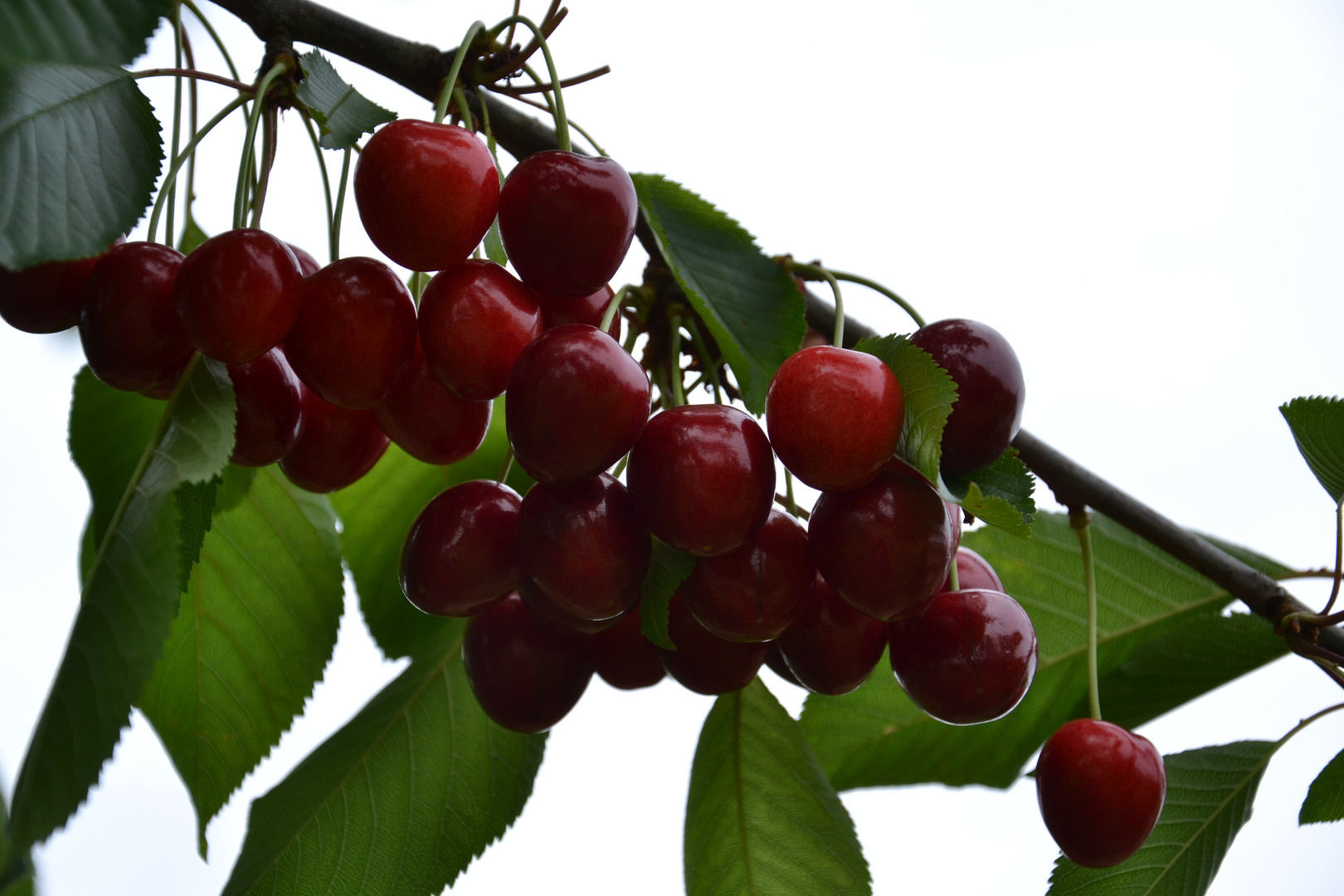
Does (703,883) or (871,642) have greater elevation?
(871,642)

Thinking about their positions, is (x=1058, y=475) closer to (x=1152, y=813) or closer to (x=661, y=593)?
(x=1152, y=813)

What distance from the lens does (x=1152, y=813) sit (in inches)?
24.3

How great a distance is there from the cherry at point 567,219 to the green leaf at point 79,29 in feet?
0.66

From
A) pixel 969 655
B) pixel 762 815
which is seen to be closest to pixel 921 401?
pixel 969 655

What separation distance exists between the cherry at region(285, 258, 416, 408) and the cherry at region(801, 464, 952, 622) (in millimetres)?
234

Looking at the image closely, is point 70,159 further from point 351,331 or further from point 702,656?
point 702,656

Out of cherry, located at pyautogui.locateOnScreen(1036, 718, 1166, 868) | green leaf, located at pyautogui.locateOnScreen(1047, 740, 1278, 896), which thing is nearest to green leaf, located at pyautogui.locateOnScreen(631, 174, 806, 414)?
cherry, located at pyautogui.locateOnScreen(1036, 718, 1166, 868)

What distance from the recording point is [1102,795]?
0.61 metres

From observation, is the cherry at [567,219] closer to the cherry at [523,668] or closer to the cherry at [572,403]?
the cherry at [572,403]

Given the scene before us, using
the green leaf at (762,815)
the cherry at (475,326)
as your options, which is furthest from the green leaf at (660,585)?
the green leaf at (762,815)

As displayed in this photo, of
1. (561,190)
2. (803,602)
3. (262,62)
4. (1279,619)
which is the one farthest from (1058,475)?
(262,62)

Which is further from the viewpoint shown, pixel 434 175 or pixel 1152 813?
pixel 1152 813

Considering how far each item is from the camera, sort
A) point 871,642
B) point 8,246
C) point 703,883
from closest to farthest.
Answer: point 8,246 < point 871,642 < point 703,883

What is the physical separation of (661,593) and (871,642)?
0.13m
